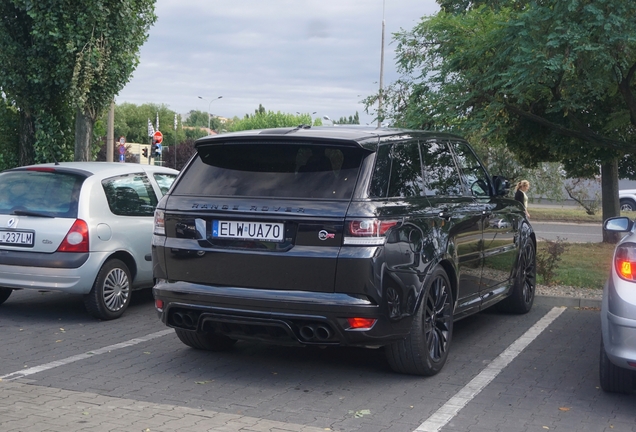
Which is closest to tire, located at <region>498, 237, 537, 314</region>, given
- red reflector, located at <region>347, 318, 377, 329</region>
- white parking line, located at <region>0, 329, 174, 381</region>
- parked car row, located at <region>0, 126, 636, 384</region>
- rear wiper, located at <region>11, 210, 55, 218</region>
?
parked car row, located at <region>0, 126, 636, 384</region>

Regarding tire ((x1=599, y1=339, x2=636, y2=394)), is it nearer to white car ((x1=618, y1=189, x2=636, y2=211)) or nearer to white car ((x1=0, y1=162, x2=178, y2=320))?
white car ((x1=0, y1=162, x2=178, y2=320))

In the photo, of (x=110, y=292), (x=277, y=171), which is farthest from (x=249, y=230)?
(x=110, y=292)

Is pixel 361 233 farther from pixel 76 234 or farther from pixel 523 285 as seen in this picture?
pixel 523 285

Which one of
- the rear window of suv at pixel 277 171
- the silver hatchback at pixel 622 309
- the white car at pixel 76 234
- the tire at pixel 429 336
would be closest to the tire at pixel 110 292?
the white car at pixel 76 234

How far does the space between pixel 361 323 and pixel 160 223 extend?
176 cm

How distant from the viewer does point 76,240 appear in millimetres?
8086

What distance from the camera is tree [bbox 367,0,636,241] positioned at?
9781 millimetres

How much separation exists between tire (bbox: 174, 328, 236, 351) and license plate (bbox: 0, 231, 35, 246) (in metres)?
2.14

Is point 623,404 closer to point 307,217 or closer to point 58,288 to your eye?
point 307,217

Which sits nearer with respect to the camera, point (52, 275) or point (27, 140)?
point (52, 275)

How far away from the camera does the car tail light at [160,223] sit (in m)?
6.18

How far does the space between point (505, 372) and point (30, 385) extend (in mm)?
3565

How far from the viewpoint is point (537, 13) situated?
10.1 meters

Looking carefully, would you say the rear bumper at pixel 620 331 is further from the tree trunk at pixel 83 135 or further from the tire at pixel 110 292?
the tree trunk at pixel 83 135
